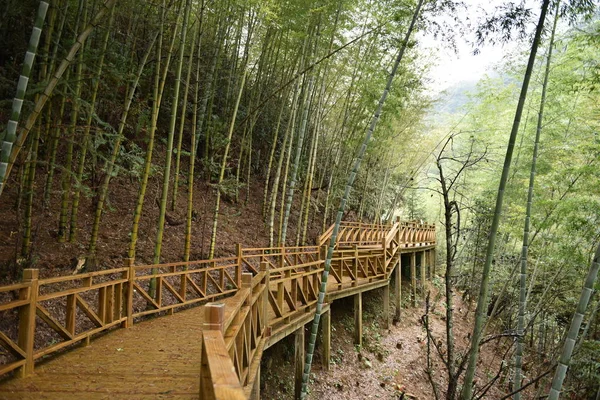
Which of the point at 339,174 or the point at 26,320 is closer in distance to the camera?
the point at 26,320

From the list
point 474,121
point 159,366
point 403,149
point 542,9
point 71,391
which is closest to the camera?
point 71,391

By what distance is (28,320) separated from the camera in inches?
113

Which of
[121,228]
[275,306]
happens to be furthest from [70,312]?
[121,228]

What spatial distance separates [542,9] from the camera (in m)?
3.42

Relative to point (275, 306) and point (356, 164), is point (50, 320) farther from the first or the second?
point (356, 164)

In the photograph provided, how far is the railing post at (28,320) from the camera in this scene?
2.83m

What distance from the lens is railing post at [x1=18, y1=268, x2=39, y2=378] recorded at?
111 inches

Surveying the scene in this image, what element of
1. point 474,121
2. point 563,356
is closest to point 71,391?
point 563,356

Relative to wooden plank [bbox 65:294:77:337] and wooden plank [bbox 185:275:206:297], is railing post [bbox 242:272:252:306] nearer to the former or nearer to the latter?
wooden plank [bbox 65:294:77:337]

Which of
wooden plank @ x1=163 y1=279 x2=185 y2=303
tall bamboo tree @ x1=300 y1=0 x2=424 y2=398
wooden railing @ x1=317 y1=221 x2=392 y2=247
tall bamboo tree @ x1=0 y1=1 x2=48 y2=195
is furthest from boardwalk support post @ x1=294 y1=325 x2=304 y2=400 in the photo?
wooden railing @ x1=317 y1=221 x2=392 y2=247

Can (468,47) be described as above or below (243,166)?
above

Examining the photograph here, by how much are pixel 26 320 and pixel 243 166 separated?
9587mm

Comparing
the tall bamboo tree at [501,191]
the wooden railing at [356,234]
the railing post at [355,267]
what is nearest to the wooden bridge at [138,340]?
the railing post at [355,267]

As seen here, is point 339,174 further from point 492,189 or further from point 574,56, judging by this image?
point 574,56
